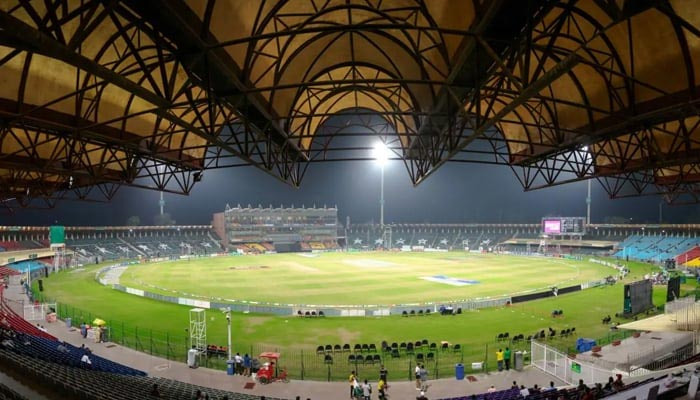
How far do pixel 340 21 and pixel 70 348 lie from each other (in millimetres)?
22053

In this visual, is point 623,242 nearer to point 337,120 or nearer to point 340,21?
point 337,120

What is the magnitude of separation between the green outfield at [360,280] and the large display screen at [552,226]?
10.2m

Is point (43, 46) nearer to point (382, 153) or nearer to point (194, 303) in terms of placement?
point (194, 303)

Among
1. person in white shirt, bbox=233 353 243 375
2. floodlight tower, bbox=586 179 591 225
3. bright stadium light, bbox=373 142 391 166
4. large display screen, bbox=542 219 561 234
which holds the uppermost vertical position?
bright stadium light, bbox=373 142 391 166

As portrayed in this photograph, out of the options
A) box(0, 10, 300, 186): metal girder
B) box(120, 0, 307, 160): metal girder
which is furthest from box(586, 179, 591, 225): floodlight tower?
box(0, 10, 300, 186): metal girder

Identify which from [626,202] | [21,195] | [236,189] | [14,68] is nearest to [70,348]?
[14,68]

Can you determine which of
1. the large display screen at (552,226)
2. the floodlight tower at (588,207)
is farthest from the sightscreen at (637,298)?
the floodlight tower at (588,207)

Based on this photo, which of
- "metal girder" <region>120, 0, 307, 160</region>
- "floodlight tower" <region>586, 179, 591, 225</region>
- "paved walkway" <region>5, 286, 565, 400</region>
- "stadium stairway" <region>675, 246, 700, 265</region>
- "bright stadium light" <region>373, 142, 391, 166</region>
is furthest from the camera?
"floodlight tower" <region>586, 179, 591, 225</region>

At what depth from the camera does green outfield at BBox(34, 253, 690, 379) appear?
84.0 feet

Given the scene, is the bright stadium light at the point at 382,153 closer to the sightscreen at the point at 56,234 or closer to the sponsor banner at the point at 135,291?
the sponsor banner at the point at 135,291

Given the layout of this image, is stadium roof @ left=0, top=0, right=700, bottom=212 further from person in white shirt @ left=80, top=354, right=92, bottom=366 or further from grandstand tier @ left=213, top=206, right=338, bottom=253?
grandstand tier @ left=213, top=206, right=338, bottom=253

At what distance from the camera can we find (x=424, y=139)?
21688 mm

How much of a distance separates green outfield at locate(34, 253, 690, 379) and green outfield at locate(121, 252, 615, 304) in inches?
5.3

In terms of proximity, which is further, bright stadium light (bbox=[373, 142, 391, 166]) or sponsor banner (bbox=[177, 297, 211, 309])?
sponsor banner (bbox=[177, 297, 211, 309])
